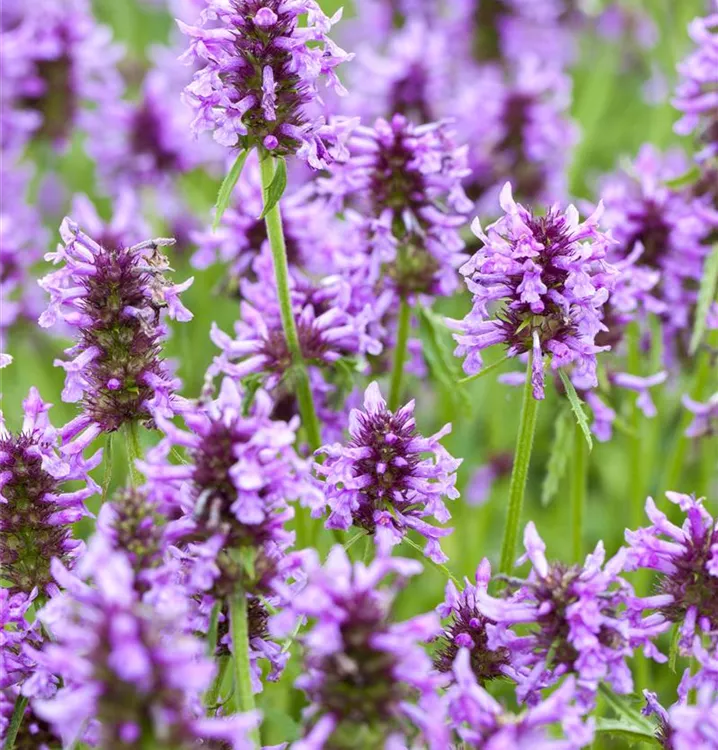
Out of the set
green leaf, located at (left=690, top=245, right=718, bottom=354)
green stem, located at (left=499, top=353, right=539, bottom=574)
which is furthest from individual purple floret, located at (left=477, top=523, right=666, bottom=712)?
green leaf, located at (left=690, top=245, right=718, bottom=354)

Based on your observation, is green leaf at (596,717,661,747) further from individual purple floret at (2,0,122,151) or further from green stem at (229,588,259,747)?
individual purple floret at (2,0,122,151)

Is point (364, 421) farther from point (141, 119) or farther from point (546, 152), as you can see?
point (141, 119)

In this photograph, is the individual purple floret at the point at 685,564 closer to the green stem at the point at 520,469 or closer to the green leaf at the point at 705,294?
the green stem at the point at 520,469

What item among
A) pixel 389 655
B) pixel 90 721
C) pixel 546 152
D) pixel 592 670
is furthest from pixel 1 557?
pixel 546 152

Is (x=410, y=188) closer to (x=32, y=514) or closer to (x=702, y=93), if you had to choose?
(x=702, y=93)

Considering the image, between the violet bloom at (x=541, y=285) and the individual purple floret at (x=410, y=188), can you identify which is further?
the individual purple floret at (x=410, y=188)

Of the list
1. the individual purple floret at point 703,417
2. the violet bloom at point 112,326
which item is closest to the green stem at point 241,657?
the violet bloom at point 112,326

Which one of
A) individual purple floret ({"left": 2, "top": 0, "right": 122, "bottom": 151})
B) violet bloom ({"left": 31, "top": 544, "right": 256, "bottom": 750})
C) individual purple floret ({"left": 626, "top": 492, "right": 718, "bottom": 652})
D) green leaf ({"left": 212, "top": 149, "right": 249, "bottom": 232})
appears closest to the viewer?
violet bloom ({"left": 31, "top": 544, "right": 256, "bottom": 750})
